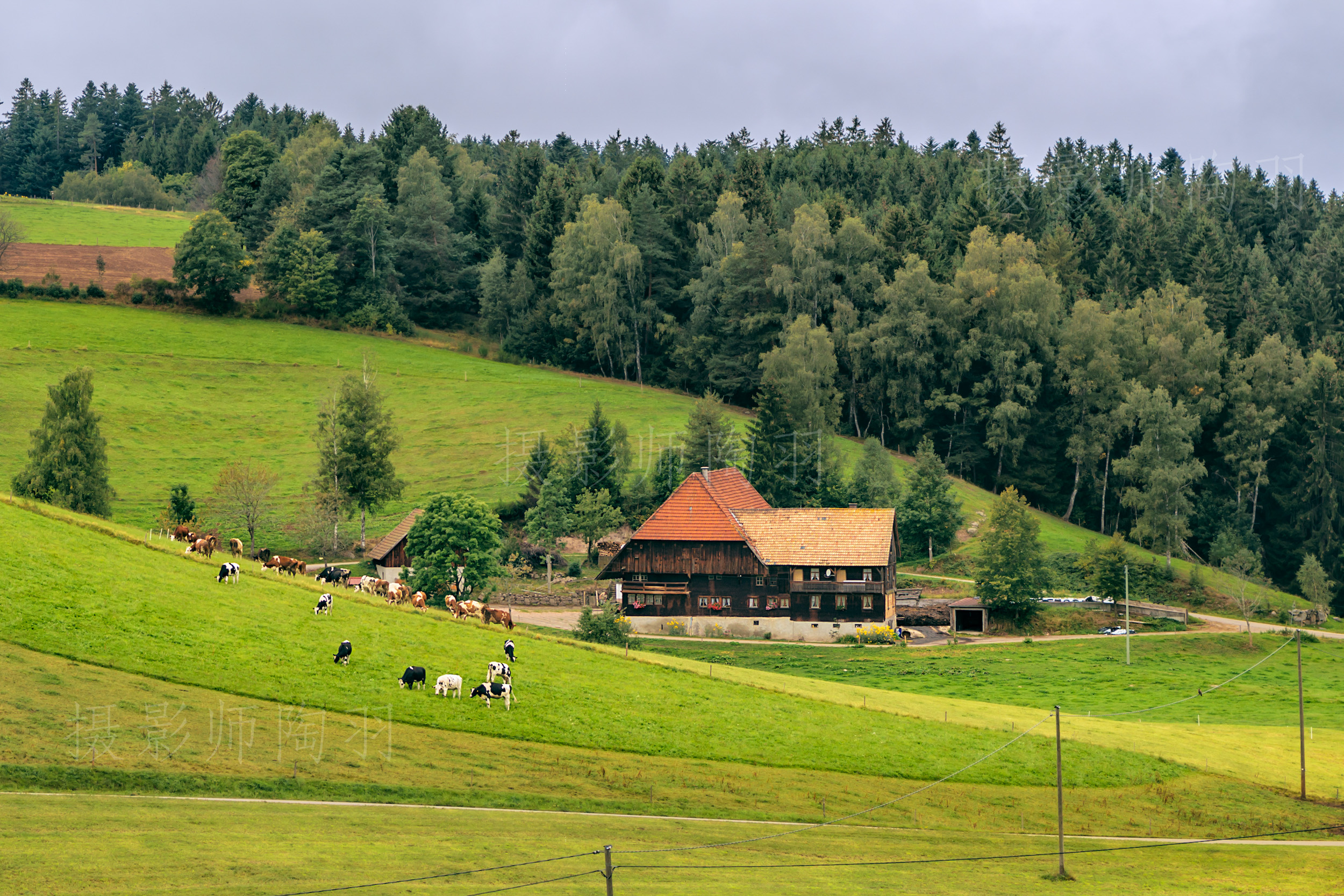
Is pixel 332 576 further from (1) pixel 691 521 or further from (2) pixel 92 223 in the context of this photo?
(2) pixel 92 223

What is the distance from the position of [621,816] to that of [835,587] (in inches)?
1737

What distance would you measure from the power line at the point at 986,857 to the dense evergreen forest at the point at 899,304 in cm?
5794

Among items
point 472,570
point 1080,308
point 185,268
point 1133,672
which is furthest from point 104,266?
point 1133,672

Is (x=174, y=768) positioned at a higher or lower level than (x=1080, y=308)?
lower

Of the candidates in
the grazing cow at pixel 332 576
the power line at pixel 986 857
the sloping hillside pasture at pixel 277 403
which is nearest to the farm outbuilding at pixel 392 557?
the sloping hillside pasture at pixel 277 403

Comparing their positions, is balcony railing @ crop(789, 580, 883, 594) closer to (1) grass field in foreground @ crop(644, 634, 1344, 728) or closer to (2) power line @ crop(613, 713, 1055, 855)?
(1) grass field in foreground @ crop(644, 634, 1344, 728)

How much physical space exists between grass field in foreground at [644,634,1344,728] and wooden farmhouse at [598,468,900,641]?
3924 millimetres

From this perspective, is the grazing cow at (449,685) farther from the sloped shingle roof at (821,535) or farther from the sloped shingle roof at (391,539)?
the sloped shingle roof at (821,535)

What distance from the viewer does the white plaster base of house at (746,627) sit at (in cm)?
7506

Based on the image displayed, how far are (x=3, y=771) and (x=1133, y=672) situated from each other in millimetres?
55747

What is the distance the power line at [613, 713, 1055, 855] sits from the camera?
97.4 ft

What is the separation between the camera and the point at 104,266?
122188 mm

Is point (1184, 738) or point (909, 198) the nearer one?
point (1184, 738)

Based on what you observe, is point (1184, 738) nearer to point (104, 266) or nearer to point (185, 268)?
point (185, 268)
